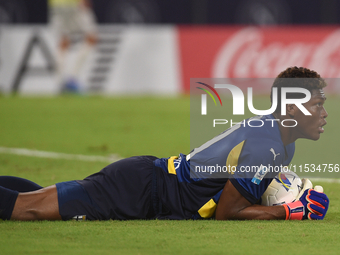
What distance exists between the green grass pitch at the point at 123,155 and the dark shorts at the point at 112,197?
0.08 meters

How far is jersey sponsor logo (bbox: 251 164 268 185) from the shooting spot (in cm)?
370

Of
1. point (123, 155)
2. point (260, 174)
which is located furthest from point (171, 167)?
point (123, 155)

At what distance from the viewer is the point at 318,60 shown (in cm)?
1556

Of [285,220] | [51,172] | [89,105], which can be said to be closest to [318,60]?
[89,105]

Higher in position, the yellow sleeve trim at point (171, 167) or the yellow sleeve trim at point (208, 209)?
the yellow sleeve trim at point (171, 167)

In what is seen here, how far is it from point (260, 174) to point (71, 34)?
1229 centimetres

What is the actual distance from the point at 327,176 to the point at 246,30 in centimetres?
993

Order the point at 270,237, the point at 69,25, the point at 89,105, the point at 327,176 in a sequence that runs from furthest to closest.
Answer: the point at 69,25
the point at 89,105
the point at 327,176
the point at 270,237

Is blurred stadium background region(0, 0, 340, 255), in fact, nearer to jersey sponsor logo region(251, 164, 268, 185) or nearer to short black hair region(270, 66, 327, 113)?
jersey sponsor logo region(251, 164, 268, 185)

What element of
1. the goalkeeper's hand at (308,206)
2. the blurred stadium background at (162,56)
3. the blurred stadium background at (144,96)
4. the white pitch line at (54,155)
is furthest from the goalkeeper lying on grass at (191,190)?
the blurred stadium background at (162,56)

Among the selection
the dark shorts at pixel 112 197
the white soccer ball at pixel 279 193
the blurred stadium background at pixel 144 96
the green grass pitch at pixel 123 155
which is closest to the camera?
the green grass pitch at pixel 123 155

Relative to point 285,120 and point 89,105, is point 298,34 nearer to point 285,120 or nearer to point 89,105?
point 89,105

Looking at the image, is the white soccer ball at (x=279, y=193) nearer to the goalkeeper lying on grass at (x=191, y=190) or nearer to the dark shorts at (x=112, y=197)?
the goalkeeper lying on grass at (x=191, y=190)

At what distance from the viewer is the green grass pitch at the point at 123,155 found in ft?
11.3
